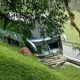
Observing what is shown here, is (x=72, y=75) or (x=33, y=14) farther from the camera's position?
(x=72, y=75)

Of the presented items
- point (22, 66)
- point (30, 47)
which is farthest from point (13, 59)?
point (30, 47)

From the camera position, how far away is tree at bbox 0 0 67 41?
418 inches

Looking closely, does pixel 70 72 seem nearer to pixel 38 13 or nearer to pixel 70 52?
pixel 70 52

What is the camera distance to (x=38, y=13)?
10672 millimetres

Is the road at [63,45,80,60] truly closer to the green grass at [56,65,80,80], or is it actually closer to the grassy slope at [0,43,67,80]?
the green grass at [56,65,80,80]

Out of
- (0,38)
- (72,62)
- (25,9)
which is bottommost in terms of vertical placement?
(72,62)

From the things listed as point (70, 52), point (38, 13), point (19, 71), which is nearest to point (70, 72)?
point (70, 52)

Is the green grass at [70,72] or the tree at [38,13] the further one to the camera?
the green grass at [70,72]

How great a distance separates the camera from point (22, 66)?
11242 mm

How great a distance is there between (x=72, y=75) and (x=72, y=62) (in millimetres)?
2785

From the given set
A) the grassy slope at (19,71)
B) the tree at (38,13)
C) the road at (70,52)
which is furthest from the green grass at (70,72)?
the tree at (38,13)

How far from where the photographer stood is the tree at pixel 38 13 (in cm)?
1062

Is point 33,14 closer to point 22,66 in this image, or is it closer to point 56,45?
point 22,66

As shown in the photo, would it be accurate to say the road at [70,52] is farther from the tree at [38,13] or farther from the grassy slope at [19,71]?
the tree at [38,13]
